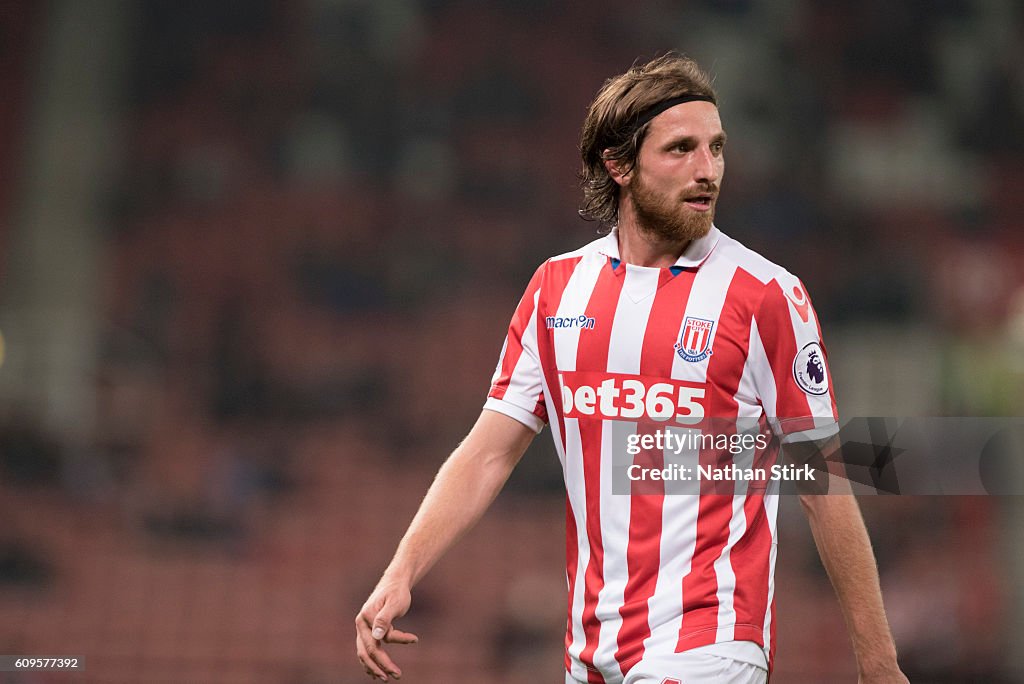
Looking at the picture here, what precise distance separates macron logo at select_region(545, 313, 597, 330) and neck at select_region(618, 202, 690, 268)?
0.57 feet

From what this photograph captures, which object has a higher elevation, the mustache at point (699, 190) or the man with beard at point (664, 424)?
the mustache at point (699, 190)

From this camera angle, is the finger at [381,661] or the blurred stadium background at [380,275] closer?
the finger at [381,661]

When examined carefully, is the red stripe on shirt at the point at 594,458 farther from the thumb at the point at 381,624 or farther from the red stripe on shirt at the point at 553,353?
the thumb at the point at 381,624

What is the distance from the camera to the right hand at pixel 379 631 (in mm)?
2580

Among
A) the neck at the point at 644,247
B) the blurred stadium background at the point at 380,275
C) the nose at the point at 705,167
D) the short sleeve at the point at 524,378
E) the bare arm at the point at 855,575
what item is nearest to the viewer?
the bare arm at the point at 855,575

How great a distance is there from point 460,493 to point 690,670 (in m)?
0.67

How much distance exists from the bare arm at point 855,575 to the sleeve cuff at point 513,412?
70 centimetres

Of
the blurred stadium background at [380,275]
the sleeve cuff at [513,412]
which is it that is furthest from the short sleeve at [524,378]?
the blurred stadium background at [380,275]

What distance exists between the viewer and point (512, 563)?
10289mm

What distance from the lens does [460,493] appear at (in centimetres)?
283

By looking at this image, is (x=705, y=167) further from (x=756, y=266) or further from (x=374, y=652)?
(x=374, y=652)

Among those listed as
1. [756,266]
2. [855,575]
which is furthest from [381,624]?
[756,266]

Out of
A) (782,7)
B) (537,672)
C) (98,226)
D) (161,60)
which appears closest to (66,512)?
(98,226)

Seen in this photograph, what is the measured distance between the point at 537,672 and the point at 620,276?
6.42 metres
